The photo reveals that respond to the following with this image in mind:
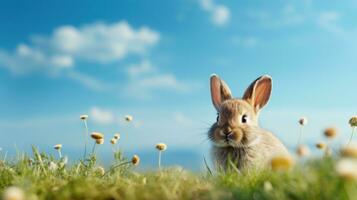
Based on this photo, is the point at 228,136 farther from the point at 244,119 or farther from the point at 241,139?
the point at 244,119

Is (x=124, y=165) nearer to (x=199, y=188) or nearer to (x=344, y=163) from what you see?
(x=199, y=188)

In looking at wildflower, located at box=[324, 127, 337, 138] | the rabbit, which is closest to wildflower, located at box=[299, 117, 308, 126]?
the rabbit

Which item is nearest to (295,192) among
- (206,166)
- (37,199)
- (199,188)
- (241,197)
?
(241,197)

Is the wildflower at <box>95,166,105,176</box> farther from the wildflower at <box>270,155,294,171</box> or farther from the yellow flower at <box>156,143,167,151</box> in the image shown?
the wildflower at <box>270,155,294,171</box>

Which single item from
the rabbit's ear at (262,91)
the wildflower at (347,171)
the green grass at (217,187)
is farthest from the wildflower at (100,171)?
the wildflower at (347,171)

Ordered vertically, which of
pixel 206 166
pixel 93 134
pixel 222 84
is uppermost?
pixel 222 84

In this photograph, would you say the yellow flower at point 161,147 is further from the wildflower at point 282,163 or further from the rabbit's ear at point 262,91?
the wildflower at point 282,163
